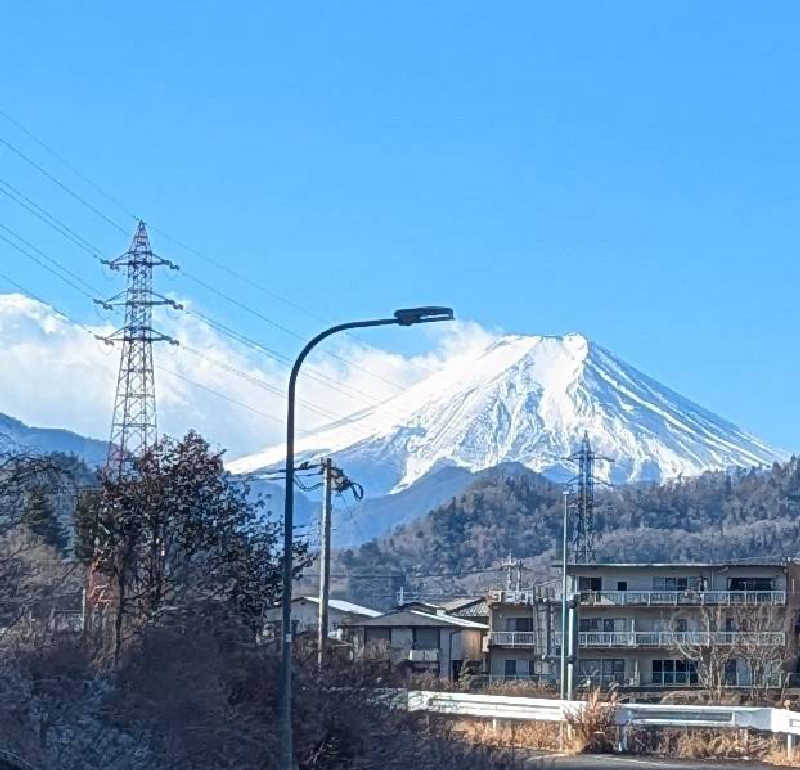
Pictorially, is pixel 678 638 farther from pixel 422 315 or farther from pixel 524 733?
pixel 422 315

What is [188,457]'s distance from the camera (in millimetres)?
24094

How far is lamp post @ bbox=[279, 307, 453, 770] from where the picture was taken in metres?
17.9

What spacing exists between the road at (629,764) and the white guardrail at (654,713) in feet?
3.61

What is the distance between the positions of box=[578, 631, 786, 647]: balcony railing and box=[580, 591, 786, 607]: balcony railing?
4.65 feet

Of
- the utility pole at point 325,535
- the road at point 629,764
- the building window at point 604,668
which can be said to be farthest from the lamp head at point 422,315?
the building window at point 604,668

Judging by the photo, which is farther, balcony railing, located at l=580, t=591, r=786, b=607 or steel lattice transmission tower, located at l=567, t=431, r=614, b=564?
steel lattice transmission tower, located at l=567, t=431, r=614, b=564

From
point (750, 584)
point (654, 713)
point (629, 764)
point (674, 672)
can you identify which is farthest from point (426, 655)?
point (629, 764)

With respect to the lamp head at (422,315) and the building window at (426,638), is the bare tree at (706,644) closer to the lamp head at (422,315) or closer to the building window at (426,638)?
the building window at (426,638)

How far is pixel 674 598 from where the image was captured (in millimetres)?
73250

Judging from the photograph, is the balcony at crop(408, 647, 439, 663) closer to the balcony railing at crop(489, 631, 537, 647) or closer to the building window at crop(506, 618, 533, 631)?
the balcony railing at crop(489, 631, 537, 647)

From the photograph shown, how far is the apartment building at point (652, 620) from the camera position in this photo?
6981 centimetres

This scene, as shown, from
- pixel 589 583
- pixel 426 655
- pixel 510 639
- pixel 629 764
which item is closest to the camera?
pixel 629 764

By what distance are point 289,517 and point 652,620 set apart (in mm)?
56919

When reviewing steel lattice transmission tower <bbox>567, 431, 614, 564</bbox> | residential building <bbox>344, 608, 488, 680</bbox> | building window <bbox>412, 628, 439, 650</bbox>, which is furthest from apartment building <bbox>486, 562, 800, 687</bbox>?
steel lattice transmission tower <bbox>567, 431, 614, 564</bbox>
